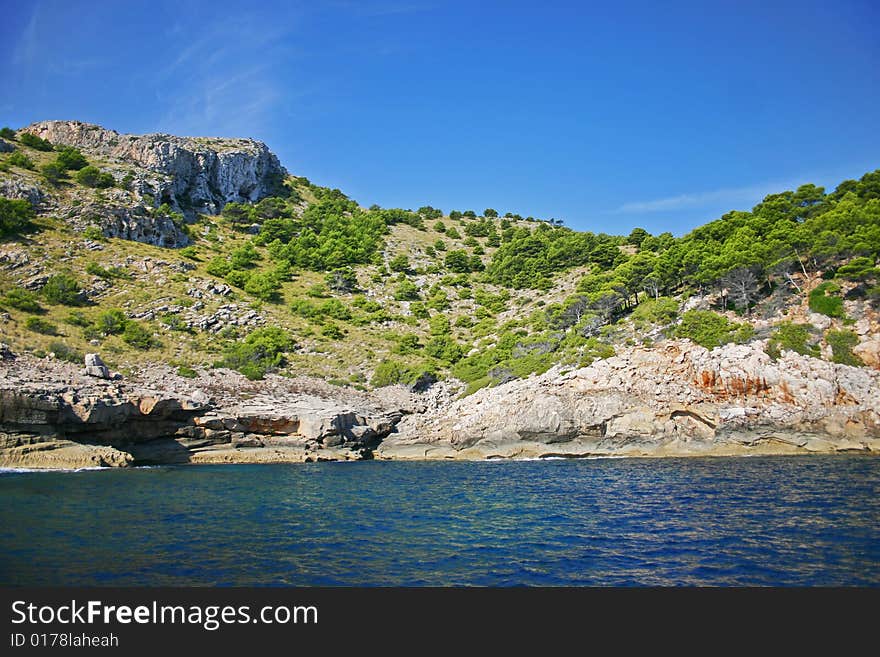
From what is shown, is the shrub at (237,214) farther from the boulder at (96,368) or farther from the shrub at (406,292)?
the boulder at (96,368)

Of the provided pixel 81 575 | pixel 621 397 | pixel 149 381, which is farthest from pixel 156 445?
pixel 621 397

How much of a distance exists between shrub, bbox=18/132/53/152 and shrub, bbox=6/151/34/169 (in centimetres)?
704

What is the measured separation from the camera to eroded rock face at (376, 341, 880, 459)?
31.1 metres

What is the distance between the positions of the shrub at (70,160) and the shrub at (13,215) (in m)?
15.7

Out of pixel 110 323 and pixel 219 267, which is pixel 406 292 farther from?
pixel 110 323

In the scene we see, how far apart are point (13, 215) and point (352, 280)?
3942 centimetres

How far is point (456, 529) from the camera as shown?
50.3ft

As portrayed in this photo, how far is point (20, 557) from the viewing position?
11547 mm

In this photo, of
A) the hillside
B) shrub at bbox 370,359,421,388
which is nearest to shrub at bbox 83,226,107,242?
the hillside

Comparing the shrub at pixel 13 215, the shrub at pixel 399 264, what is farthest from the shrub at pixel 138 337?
the shrub at pixel 399 264

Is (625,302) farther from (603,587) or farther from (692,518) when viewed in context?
(603,587)

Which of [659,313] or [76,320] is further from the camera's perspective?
[76,320]

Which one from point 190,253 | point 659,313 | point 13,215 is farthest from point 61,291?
point 659,313

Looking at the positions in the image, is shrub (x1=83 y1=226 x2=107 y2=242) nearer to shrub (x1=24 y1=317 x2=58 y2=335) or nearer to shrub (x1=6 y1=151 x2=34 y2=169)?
shrub (x1=6 y1=151 x2=34 y2=169)
